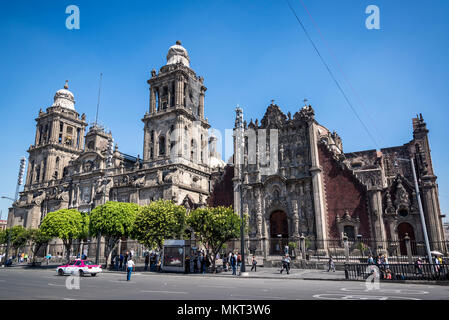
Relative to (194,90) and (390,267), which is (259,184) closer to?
(390,267)

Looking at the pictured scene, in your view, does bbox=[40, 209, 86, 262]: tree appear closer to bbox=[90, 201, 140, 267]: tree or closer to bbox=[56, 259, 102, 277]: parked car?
bbox=[90, 201, 140, 267]: tree

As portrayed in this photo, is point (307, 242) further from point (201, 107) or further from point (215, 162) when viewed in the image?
point (215, 162)

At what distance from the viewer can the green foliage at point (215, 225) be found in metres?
28.0

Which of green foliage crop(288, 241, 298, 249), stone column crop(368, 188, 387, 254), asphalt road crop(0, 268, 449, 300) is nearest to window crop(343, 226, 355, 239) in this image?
stone column crop(368, 188, 387, 254)

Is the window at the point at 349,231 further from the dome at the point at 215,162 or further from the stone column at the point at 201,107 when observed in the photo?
the dome at the point at 215,162

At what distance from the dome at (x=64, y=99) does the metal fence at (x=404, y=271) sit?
71.2 metres

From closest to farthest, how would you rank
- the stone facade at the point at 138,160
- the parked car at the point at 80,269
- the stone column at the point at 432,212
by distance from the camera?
the parked car at the point at 80,269, the stone column at the point at 432,212, the stone facade at the point at 138,160

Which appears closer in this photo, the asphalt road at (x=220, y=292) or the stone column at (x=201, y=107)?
the asphalt road at (x=220, y=292)

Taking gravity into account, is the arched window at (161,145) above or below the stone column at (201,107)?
below

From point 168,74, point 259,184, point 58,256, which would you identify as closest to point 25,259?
point 58,256

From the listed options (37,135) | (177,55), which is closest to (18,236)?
(37,135)

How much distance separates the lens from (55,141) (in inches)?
2638

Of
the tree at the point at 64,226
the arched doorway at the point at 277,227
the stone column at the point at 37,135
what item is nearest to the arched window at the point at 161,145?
the tree at the point at 64,226

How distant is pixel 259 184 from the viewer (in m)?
39.7
